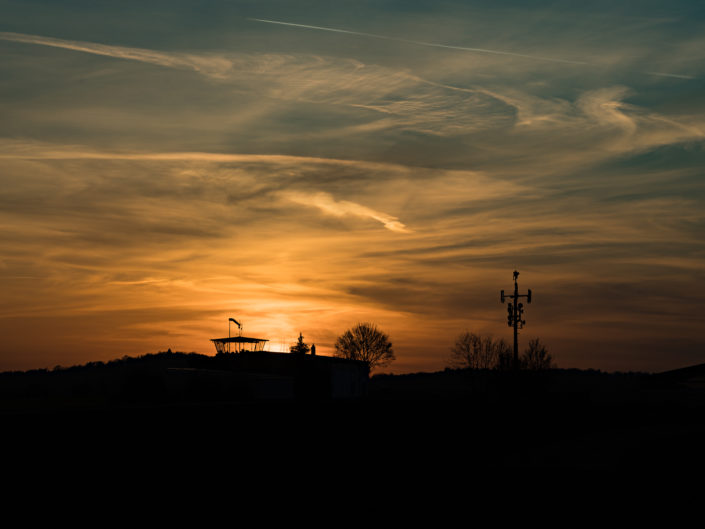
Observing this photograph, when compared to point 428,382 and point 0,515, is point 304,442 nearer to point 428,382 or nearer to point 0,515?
point 0,515

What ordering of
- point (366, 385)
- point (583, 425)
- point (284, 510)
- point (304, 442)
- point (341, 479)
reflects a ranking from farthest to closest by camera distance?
point (366, 385) < point (583, 425) < point (304, 442) < point (341, 479) < point (284, 510)

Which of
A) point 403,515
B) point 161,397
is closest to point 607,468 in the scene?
point 403,515

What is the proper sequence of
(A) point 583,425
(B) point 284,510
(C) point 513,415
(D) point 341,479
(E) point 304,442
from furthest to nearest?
(A) point 583,425 < (C) point 513,415 < (E) point 304,442 < (D) point 341,479 < (B) point 284,510

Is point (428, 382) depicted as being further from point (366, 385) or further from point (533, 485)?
point (533, 485)

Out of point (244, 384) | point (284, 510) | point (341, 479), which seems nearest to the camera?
point (284, 510)

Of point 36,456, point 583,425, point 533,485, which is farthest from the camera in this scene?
point 583,425

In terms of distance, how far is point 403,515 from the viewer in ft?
52.9

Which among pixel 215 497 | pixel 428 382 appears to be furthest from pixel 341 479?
pixel 428 382

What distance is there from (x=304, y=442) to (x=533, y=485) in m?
7.54

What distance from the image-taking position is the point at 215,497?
19000 millimetres

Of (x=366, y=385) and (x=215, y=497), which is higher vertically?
(x=366, y=385)

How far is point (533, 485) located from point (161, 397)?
42.4 metres

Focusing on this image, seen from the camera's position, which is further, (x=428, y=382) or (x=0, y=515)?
(x=428, y=382)

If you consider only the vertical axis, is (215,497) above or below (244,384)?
below
